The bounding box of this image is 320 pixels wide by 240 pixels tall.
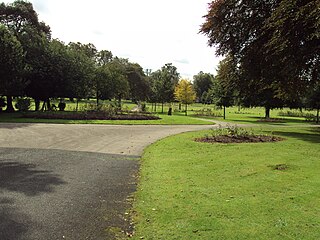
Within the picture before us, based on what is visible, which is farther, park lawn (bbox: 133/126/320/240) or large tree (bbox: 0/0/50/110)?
large tree (bbox: 0/0/50/110)

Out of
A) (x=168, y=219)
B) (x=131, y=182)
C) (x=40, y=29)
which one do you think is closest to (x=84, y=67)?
(x=40, y=29)

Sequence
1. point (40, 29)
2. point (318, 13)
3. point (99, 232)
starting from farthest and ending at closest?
point (40, 29) < point (318, 13) < point (99, 232)

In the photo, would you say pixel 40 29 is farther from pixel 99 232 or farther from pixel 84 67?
pixel 99 232

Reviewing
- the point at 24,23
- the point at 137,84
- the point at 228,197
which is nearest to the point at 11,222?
the point at 228,197

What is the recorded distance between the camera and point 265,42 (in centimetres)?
1970

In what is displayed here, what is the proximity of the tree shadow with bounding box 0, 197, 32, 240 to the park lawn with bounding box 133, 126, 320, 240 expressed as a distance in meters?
1.82

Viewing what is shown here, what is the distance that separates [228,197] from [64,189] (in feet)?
12.4

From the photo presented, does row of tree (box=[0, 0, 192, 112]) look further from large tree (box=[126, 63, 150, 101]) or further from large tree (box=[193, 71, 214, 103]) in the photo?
large tree (box=[193, 71, 214, 103])

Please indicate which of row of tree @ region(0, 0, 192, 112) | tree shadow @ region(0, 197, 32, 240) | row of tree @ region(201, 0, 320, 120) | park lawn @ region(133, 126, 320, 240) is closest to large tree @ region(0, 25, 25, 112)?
row of tree @ region(0, 0, 192, 112)

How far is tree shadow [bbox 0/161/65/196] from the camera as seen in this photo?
6.98 m

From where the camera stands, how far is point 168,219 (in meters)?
5.27

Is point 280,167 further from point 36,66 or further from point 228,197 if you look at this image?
point 36,66

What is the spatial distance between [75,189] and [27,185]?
1222 millimetres

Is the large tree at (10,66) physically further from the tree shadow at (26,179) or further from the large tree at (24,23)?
the tree shadow at (26,179)
